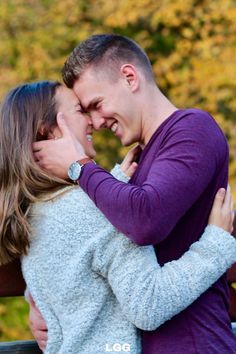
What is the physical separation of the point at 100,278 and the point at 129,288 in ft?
0.47

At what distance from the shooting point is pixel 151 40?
846 cm

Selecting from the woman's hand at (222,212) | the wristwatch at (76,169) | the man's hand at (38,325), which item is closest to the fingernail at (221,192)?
the woman's hand at (222,212)

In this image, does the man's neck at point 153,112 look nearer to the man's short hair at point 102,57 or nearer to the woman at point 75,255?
the man's short hair at point 102,57

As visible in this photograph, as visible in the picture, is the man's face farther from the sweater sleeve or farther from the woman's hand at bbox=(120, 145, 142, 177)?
the sweater sleeve

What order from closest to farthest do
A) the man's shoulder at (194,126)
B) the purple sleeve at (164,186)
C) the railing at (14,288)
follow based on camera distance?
the purple sleeve at (164,186), the man's shoulder at (194,126), the railing at (14,288)

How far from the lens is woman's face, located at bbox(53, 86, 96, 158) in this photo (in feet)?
8.55

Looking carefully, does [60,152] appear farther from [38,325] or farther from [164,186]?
[38,325]

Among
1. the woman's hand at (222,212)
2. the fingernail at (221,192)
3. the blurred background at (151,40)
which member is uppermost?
the fingernail at (221,192)

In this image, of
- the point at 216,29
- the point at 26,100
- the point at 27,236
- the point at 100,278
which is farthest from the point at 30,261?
the point at 216,29

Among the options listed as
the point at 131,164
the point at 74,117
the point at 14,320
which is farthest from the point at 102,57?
the point at 14,320

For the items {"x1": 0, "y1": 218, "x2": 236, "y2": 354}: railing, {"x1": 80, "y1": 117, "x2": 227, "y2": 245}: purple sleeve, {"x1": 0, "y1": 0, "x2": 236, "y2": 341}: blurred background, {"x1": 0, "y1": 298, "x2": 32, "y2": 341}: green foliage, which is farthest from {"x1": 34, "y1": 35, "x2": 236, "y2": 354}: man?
{"x1": 0, "y1": 0, "x2": 236, "y2": 341}: blurred background

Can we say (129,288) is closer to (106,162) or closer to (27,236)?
(27,236)

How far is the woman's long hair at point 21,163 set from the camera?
2496mm

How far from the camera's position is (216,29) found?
25.6 ft
